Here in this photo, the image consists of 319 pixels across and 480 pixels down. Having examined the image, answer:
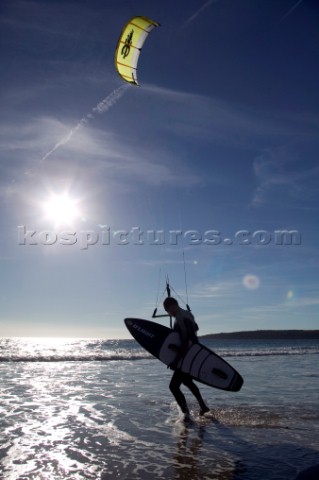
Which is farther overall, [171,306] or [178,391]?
[171,306]

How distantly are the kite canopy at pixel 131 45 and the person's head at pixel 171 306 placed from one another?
793 centimetres

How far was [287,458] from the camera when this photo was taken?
5352mm

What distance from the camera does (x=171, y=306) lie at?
837 cm

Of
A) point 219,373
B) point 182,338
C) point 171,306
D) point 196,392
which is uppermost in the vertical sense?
point 171,306

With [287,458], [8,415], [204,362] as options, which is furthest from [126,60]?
[287,458]

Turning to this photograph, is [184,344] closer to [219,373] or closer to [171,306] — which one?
[171,306]

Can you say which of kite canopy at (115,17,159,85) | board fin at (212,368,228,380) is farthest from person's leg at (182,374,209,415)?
kite canopy at (115,17,159,85)

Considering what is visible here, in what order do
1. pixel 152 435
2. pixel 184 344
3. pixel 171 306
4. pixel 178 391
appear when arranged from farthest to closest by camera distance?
pixel 171 306
pixel 184 344
pixel 178 391
pixel 152 435

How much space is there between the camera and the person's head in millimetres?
8320

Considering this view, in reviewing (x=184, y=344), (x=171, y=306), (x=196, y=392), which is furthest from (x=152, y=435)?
(x=171, y=306)

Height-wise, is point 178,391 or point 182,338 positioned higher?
point 182,338

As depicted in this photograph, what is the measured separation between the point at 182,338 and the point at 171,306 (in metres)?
0.64

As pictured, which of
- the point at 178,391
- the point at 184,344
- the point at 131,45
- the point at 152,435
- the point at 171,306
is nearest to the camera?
the point at 152,435

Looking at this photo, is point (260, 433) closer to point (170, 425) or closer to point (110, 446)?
point (170, 425)
